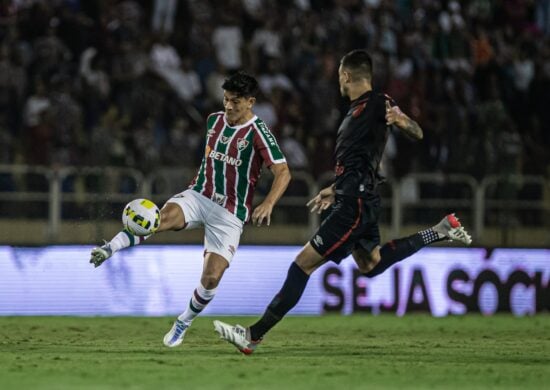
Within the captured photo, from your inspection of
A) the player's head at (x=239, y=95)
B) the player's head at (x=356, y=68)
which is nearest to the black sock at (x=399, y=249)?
the player's head at (x=356, y=68)

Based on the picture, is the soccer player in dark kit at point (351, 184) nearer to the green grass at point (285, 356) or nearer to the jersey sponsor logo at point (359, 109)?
the jersey sponsor logo at point (359, 109)

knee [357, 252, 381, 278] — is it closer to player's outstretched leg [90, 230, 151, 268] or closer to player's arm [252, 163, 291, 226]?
player's arm [252, 163, 291, 226]

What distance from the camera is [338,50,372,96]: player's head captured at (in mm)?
10359

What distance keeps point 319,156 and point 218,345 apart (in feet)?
20.2

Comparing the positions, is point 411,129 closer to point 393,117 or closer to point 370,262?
point 393,117

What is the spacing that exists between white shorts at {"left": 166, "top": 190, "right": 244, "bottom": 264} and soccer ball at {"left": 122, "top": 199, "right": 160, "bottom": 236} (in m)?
0.35

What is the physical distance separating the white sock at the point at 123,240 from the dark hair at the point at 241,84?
148 cm

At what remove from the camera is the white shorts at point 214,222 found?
10867 mm

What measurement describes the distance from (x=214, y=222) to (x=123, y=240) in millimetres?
846

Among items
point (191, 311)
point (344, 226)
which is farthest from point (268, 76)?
point (344, 226)

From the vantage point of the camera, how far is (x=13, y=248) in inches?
577

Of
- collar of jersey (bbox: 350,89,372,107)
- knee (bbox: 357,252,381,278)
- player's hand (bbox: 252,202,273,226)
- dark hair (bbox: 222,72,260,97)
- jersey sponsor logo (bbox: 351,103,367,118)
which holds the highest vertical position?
dark hair (bbox: 222,72,260,97)

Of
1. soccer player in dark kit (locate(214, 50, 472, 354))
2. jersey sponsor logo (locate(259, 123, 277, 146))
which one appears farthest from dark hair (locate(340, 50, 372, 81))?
jersey sponsor logo (locate(259, 123, 277, 146))

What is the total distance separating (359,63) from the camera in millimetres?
10359
